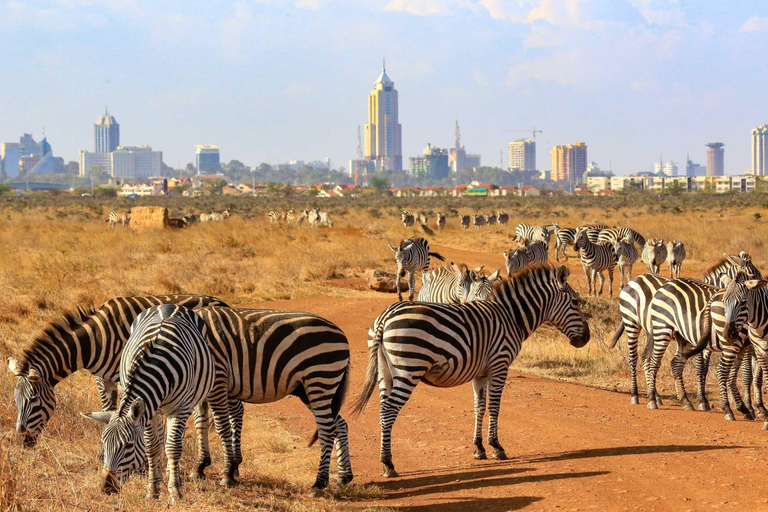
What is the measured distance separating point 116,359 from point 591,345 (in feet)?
28.5

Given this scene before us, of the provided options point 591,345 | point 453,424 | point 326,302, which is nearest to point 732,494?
point 453,424

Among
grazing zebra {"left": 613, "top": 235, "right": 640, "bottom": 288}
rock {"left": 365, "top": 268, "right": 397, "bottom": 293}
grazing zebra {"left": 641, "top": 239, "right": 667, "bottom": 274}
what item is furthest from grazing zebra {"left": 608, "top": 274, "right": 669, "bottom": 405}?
grazing zebra {"left": 641, "top": 239, "right": 667, "bottom": 274}

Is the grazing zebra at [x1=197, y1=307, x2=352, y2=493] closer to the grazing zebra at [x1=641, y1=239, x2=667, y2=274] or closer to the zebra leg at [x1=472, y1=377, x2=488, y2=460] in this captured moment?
the zebra leg at [x1=472, y1=377, x2=488, y2=460]

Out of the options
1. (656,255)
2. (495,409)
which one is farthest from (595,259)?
(495,409)

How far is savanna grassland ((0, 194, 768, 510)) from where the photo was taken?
6.46m

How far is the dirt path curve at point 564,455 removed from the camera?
6828 mm

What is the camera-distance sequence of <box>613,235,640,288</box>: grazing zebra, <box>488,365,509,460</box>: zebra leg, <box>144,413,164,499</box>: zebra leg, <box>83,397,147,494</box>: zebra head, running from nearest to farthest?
<box>83,397,147,494</box>: zebra head → <box>144,413,164,499</box>: zebra leg → <box>488,365,509,460</box>: zebra leg → <box>613,235,640,288</box>: grazing zebra

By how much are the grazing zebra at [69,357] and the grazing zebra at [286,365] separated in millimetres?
1250

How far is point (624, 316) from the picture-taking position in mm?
10719

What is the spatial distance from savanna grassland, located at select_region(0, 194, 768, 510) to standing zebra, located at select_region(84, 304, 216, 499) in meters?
0.33

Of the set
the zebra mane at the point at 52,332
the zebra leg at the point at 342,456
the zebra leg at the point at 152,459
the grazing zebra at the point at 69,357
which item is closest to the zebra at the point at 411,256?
the grazing zebra at the point at 69,357

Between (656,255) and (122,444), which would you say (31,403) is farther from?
(656,255)

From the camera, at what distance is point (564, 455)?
316 inches

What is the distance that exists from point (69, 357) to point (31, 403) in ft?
1.76
